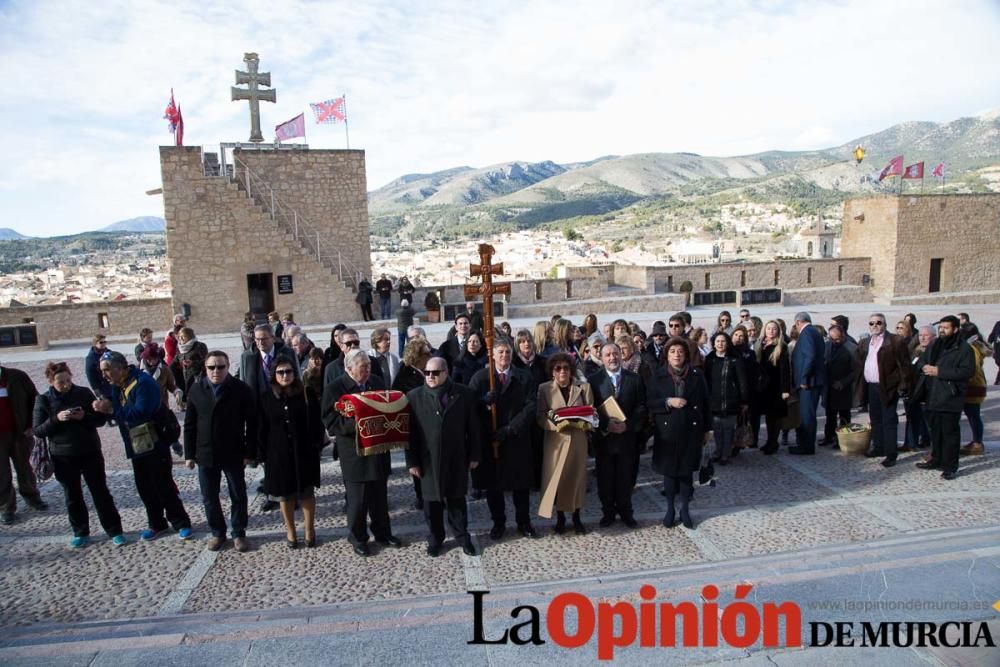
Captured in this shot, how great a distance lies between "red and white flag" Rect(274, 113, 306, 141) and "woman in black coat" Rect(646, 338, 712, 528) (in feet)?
58.1

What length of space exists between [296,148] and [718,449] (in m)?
16.7

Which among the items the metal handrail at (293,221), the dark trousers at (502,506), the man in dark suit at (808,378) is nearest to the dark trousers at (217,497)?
the dark trousers at (502,506)

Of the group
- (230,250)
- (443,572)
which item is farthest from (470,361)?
(230,250)

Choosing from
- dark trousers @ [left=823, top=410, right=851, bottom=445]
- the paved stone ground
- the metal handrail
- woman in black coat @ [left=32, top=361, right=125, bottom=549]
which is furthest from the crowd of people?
the metal handrail

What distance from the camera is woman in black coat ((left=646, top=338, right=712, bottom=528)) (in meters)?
6.04

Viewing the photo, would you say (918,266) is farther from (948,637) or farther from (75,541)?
(75,541)

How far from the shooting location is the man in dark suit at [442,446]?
564cm

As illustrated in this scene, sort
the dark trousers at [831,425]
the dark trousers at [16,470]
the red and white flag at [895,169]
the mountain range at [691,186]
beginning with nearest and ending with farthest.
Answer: the dark trousers at [16,470] → the dark trousers at [831,425] → the red and white flag at [895,169] → the mountain range at [691,186]

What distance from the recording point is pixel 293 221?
67.5 feet

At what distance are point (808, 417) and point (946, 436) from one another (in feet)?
4.62

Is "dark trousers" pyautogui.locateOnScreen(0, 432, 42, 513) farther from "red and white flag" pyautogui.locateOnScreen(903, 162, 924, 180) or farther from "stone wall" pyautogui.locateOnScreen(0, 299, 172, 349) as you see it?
"red and white flag" pyautogui.locateOnScreen(903, 162, 924, 180)

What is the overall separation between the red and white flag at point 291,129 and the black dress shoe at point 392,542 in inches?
694

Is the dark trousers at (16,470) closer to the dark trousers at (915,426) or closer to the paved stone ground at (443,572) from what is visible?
the paved stone ground at (443,572)

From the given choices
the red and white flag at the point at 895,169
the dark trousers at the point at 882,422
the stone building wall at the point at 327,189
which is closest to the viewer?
the dark trousers at the point at 882,422
